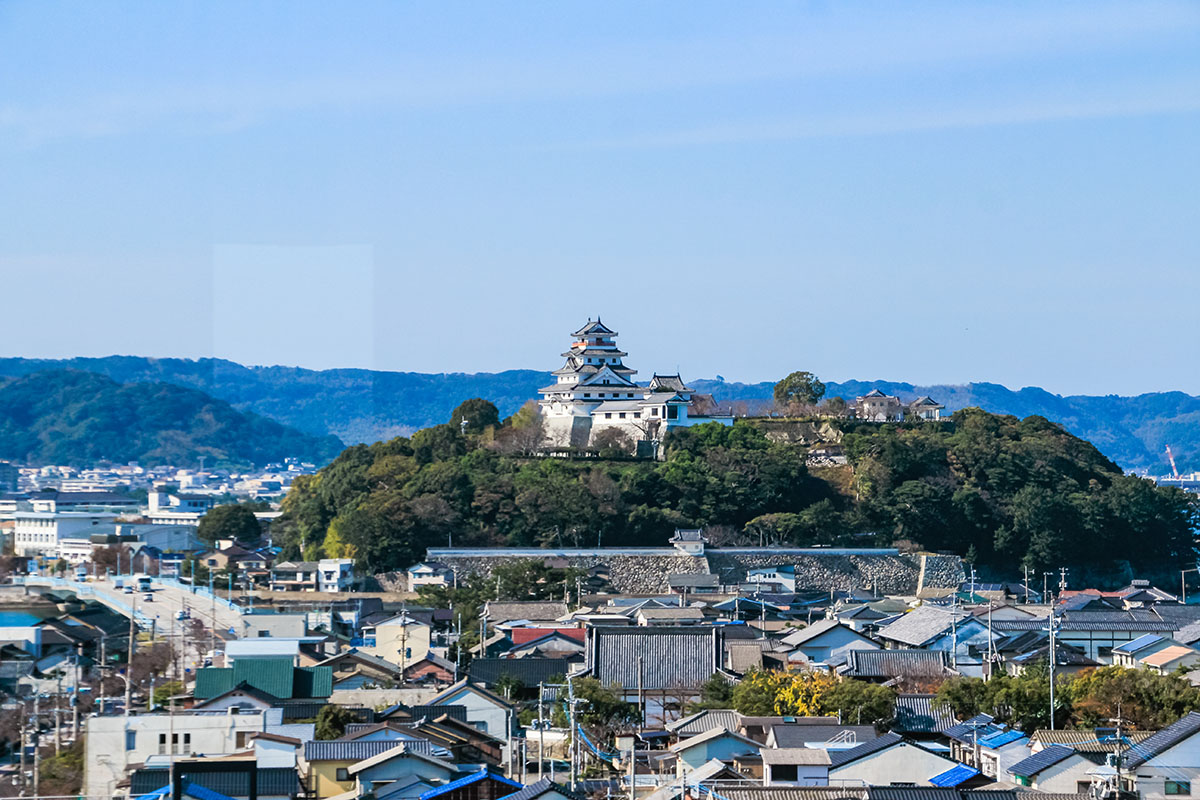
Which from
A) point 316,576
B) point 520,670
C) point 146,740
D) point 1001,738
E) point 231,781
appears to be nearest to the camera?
point 231,781

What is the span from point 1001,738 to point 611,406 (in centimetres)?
2201

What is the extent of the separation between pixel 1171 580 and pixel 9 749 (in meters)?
23.6

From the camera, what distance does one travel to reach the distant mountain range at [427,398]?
198 ft

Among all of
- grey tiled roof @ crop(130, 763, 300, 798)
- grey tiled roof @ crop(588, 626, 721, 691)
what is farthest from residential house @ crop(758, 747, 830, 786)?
grey tiled roof @ crop(588, 626, 721, 691)

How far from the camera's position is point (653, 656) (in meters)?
16.5

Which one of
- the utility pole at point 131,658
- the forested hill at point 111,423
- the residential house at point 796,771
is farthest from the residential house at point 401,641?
the forested hill at point 111,423

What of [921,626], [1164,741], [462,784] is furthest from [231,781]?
[921,626]

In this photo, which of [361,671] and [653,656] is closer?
[653,656]

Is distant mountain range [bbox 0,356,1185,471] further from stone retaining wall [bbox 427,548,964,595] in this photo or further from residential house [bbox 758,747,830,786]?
residential house [bbox 758,747,830,786]

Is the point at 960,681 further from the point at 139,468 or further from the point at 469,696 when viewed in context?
the point at 139,468

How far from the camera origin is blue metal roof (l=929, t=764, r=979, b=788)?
34.8 feet

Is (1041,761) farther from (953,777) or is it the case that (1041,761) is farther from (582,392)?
(582,392)

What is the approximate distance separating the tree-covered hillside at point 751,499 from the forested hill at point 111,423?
85.7 ft

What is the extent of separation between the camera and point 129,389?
196 ft
